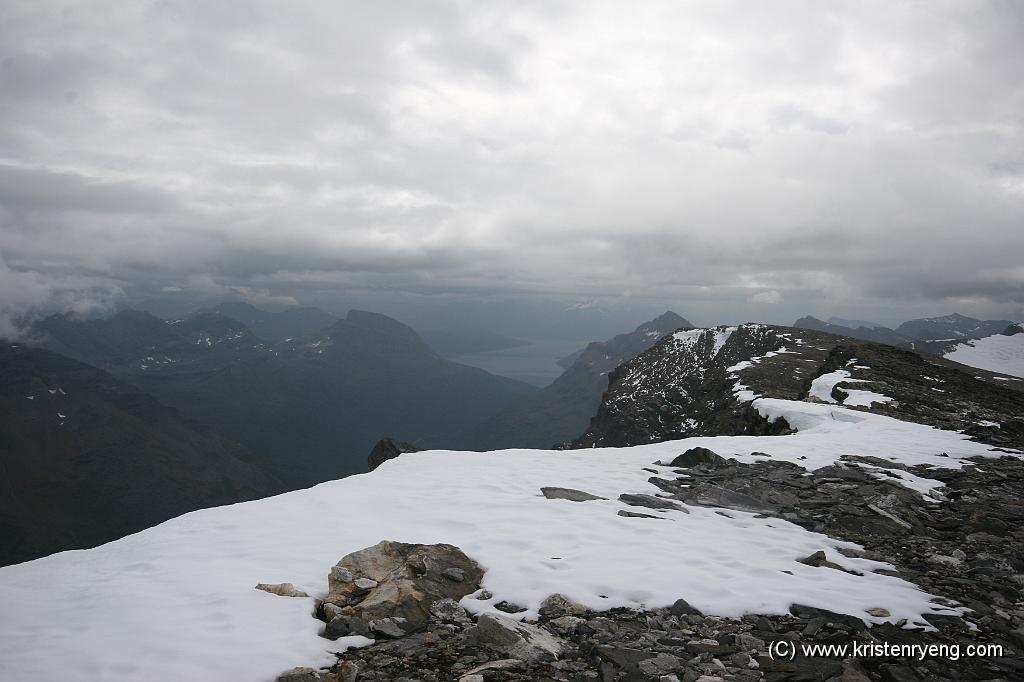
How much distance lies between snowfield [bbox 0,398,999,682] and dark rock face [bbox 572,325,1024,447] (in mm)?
19818

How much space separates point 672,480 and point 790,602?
26.0 ft

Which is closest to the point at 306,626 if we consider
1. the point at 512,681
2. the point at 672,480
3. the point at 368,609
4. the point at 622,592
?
the point at 368,609

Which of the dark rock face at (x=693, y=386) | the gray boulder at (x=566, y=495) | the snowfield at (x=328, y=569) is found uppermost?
the snowfield at (x=328, y=569)

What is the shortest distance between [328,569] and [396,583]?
5.63 ft

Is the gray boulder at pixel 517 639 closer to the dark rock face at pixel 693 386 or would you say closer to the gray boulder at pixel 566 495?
the gray boulder at pixel 566 495

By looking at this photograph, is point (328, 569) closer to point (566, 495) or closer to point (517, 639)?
point (517, 639)

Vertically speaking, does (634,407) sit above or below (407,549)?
below

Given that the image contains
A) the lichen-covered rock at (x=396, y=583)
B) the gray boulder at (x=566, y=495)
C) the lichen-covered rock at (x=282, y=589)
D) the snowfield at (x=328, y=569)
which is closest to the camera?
the snowfield at (x=328, y=569)

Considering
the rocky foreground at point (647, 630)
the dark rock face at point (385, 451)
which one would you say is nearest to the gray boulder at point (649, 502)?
the rocky foreground at point (647, 630)

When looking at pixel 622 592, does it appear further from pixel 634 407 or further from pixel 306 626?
pixel 634 407

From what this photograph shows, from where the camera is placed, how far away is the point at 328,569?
337 inches

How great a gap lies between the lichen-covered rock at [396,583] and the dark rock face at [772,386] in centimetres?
2507

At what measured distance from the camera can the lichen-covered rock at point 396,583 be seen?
23.1 feet

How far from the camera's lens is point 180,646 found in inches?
235
